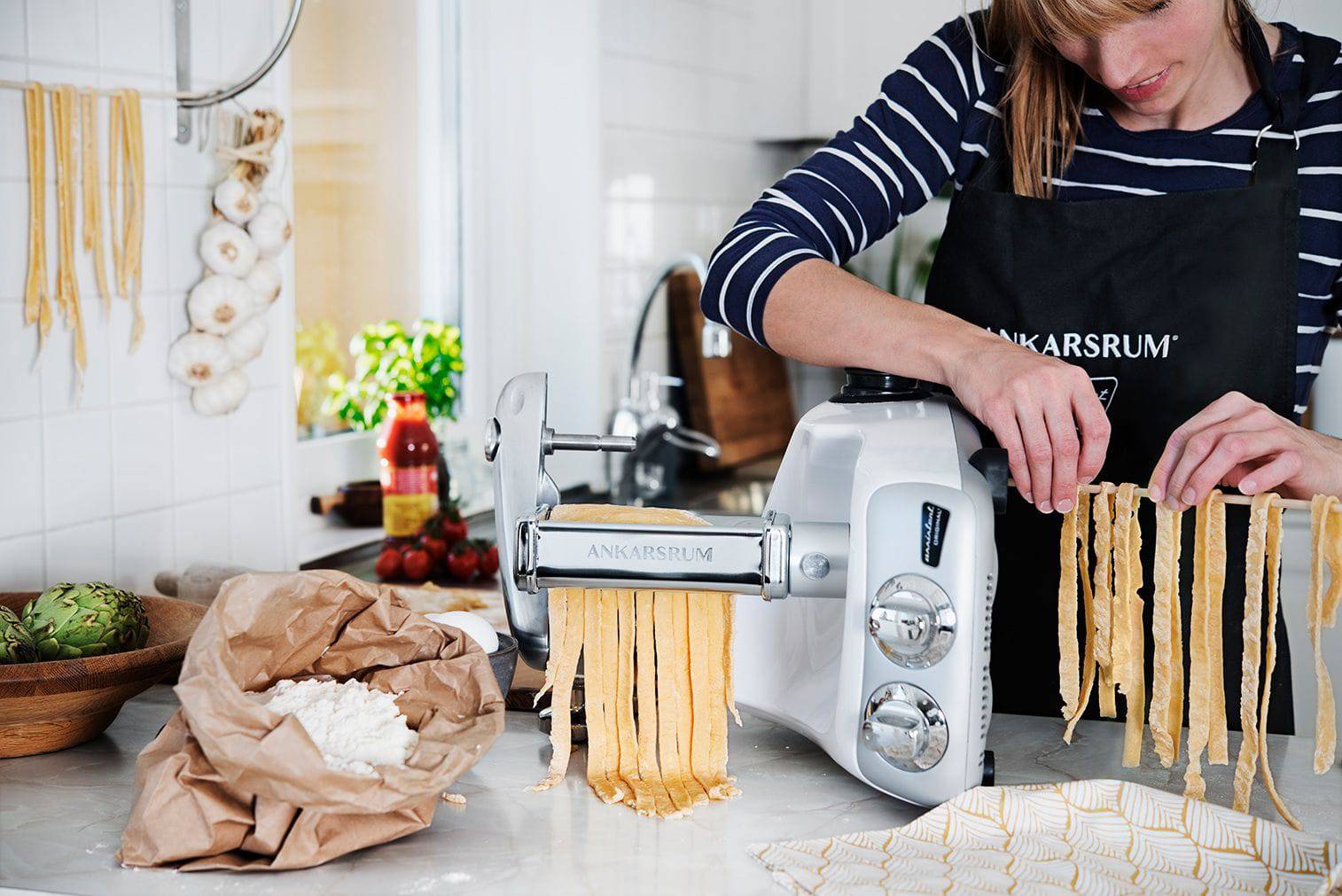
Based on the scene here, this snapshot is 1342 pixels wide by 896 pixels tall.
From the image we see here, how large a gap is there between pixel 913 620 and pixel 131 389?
1.03m

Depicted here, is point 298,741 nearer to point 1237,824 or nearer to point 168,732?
point 168,732

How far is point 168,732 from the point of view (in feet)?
2.66

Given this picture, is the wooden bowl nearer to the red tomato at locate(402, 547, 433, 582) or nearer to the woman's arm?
the woman's arm

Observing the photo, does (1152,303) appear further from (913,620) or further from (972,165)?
(913,620)

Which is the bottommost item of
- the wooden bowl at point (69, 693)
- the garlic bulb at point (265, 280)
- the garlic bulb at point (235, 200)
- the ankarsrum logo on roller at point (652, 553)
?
the wooden bowl at point (69, 693)

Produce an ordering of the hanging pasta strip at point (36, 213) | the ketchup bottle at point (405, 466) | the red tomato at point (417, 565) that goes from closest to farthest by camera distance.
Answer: the hanging pasta strip at point (36, 213) → the red tomato at point (417, 565) → the ketchup bottle at point (405, 466)

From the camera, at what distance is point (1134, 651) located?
0.91m

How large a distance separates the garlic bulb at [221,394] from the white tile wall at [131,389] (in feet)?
0.05

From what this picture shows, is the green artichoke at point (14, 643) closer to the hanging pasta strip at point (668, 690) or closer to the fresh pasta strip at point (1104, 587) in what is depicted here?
the hanging pasta strip at point (668, 690)

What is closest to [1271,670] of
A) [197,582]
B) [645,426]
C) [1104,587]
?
[1104,587]

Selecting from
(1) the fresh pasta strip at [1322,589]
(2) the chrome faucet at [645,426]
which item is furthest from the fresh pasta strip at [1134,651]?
(2) the chrome faucet at [645,426]

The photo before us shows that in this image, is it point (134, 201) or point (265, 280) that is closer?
point (134, 201)

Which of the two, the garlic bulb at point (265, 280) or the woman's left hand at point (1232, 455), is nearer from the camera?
the woman's left hand at point (1232, 455)

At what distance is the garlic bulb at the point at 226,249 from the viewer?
154 centimetres
